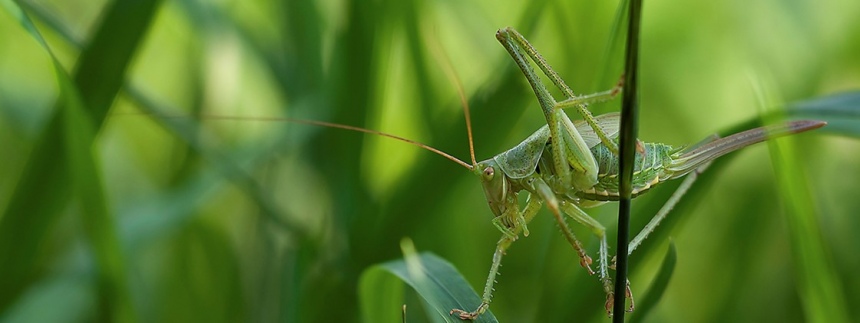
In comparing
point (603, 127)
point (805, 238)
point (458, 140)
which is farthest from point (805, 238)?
point (458, 140)

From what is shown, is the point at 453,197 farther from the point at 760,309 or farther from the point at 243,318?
the point at 760,309

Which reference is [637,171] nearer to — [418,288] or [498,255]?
[498,255]

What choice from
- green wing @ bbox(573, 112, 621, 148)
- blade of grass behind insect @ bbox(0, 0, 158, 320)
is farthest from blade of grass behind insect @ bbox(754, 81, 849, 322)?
blade of grass behind insect @ bbox(0, 0, 158, 320)

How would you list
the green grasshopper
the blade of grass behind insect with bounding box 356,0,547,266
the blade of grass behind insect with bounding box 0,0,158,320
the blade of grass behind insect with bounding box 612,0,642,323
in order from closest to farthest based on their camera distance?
1. the blade of grass behind insect with bounding box 612,0,642,323
2. the green grasshopper
3. the blade of grass behind insect with bounding box 0,0,158,320
4. the blade of grass behind insect with bounding box 356,0,547,266

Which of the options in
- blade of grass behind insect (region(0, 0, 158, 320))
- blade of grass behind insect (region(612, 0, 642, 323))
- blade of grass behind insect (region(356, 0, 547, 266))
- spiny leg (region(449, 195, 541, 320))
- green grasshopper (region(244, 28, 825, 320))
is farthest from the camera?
blade of grass behind insect (region(356, 0, 547, 266))

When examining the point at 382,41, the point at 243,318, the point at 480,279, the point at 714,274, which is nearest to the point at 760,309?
the point at 714,274

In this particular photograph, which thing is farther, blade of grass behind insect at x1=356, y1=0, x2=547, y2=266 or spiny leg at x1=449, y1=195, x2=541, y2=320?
blade of grass behind insect at x1=356, y1=0, x2=547, y2=266

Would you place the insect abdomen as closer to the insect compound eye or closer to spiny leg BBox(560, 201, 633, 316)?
spiny leg BBox(560, 201, 633, 316)

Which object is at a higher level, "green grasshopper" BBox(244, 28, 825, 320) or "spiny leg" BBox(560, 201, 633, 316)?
"green grasshopper" BBox(244, 28, 825, 320)
